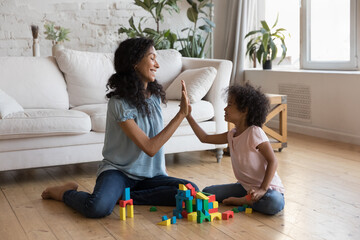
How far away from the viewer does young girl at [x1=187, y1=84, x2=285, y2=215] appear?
8.15ft

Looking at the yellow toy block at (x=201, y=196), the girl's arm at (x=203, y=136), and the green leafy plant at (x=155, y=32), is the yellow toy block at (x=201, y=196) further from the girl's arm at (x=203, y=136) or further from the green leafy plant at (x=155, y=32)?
the green leafy plant at (x=155, y=32)

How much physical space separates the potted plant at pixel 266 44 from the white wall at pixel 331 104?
0.89 feet

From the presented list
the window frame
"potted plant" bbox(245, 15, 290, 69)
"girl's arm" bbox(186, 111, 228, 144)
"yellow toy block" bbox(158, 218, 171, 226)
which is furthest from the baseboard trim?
"yellow toy block" bbox(158, 218, 171, 226)

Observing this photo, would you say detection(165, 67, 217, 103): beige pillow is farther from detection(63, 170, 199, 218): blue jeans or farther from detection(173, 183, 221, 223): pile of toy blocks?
detection(173, 183, 221, 223): pile of toy blocks

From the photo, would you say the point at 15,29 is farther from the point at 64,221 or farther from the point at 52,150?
the point at 64,221

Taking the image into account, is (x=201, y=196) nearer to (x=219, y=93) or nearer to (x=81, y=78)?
(x=219, y=93)

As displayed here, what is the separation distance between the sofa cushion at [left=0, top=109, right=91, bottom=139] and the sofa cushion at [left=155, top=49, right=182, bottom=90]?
98cm

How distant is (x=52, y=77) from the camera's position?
3.92 meters

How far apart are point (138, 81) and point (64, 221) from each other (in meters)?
0.78

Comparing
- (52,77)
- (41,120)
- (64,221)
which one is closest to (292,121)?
(52,77)

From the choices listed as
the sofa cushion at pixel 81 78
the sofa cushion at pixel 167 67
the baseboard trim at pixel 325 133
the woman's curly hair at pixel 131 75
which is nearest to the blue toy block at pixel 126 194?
the woman's curly hair at pixel 131 75

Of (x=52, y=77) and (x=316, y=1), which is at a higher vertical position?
(x=316, y=1)

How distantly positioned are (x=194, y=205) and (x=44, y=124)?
1.23 m

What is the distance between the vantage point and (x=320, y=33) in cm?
518
